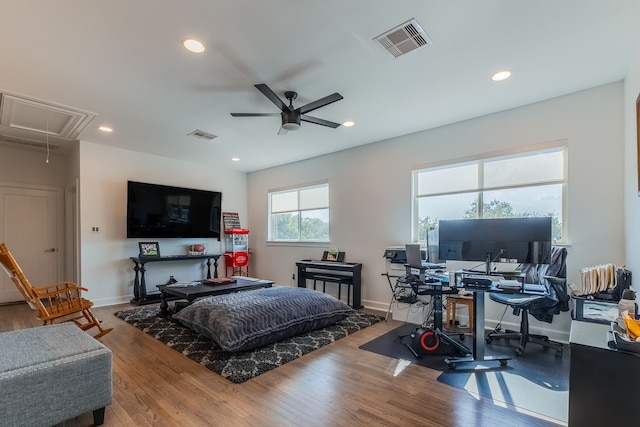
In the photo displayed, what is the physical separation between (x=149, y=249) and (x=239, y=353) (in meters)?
3.56

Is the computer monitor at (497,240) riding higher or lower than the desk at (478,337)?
higher

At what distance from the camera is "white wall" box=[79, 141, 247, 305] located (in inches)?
201

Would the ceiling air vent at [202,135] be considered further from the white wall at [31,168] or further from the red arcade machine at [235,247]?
the white wall at [31,168]

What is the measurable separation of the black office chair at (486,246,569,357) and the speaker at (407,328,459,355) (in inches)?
27.1

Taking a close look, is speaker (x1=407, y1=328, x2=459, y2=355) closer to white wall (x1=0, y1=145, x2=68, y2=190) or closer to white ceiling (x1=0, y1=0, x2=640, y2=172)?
white ceiling (x1=0, y1=0, x2=640, y2=172)


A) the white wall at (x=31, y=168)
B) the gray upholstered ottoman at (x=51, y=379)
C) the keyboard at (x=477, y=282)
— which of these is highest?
the white wall at (x=31, y=168)

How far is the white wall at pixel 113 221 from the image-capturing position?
201 inches

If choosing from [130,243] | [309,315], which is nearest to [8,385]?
[309,315]

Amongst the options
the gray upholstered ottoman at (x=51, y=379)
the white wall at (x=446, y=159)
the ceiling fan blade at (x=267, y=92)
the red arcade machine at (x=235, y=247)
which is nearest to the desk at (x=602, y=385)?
the white wall at (x=446, y=159)

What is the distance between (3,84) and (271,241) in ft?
15.8

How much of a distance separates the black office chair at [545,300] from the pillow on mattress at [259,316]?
204 cm

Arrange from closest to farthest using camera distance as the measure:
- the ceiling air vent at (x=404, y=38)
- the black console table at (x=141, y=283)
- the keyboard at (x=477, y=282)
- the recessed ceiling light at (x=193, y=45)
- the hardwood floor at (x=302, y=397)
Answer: the hardwood floor at (x=302, y=397)
the ceiling air vent at (x=404, y=38)
the recessed ceiling light at (x=193, y=45)
the keyboard at (x=477, y=282)
the black console table at (x=141, y=283)

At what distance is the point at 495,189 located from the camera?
4.02m

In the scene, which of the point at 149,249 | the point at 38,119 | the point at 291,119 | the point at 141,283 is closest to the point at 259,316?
the point at 291,119
